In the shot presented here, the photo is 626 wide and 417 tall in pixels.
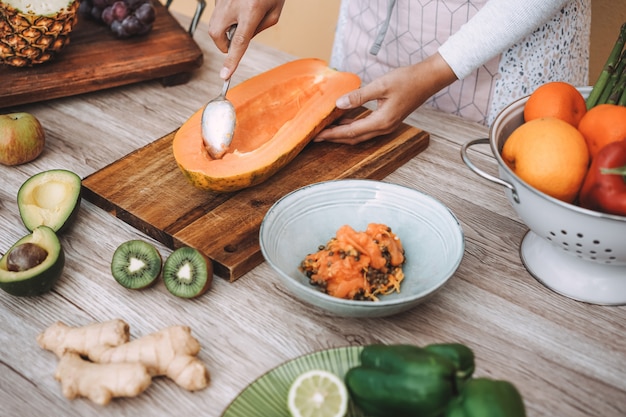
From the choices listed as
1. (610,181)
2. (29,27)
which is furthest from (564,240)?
(29,27)

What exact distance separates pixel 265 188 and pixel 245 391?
0.60 m

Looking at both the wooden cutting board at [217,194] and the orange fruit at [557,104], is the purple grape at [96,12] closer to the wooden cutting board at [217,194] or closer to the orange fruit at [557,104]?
the wooden cutting board at [217,194]

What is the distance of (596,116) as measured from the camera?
44.7 inches

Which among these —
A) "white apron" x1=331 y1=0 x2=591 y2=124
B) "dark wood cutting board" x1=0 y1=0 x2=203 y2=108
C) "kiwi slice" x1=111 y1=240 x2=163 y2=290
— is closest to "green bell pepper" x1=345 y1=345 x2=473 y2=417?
"kiwi slice" x1=111 y1=240 x2=163 y2=290

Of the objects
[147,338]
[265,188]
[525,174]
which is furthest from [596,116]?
[147,338]

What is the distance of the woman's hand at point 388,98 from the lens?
1538 millimetres

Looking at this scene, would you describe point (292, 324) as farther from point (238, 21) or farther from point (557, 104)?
point (238, 21)

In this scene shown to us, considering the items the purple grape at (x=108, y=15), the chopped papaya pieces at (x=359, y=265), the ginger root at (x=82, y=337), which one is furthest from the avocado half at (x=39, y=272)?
the purple grape at (x=108, y=15)

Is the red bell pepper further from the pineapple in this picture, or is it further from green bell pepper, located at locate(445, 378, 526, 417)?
the pineapple

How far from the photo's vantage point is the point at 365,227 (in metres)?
1.27

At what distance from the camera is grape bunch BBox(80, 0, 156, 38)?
187cm

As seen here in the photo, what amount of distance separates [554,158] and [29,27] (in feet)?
4.49

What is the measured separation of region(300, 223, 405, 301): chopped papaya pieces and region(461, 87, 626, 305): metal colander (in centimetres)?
21

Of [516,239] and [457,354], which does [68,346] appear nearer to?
[457,354]
